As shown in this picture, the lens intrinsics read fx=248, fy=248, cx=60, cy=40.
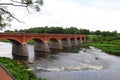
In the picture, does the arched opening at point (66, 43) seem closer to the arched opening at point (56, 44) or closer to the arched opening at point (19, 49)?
the arched opening at point (56, 44)

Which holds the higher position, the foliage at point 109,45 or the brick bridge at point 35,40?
the brick bridge at point 35,40

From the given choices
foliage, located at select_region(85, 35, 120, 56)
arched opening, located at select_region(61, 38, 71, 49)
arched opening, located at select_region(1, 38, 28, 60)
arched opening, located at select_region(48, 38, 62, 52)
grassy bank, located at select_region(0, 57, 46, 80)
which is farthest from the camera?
arched opening, located at select_region(61, 38, 71, 49)

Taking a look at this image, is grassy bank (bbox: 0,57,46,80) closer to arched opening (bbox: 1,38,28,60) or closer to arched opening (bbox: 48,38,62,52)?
arched opening (bbox: 1,38,28,60)

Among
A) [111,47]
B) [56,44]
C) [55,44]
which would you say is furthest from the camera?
[111,47]

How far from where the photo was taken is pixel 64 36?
362ft

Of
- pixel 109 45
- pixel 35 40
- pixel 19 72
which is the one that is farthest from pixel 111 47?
pixel 19 72

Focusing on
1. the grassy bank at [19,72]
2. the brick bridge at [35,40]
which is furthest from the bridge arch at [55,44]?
the grassy bank at [19,72]

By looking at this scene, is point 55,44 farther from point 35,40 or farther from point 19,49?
point 19,49

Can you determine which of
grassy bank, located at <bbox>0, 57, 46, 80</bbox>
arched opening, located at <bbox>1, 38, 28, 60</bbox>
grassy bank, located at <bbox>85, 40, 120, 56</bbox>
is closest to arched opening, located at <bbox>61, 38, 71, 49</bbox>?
grassy bank, located at <bbox>85, 40, 120, 56</bbox>

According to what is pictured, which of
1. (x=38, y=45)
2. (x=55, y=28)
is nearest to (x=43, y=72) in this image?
(x=38, y=45)

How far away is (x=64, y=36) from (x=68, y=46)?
612 centimetres

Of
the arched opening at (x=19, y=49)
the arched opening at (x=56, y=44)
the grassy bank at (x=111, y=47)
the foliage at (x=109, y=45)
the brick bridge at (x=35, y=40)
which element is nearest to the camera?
the brick bridge at (x=35, y=40)

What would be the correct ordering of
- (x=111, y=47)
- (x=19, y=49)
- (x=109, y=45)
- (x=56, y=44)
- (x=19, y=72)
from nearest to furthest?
(x=19, y=72)
(x=19, y=49)
(x=56, y=44)
(x=111, y=47)
(x=109, y=45)

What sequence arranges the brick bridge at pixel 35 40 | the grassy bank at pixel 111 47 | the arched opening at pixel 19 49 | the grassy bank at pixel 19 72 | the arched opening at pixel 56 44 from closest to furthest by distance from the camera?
the grassy bank at pixel 19 72, the brick bridge at pixel 35 40, the arched opening at pixel 19 49, the grassy bank at pixel 111 47, the arched opening at pixel 56 44
